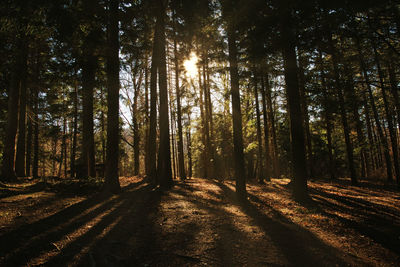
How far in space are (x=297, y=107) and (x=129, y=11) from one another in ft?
32.0

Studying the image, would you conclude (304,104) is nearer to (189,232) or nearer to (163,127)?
(163,127)

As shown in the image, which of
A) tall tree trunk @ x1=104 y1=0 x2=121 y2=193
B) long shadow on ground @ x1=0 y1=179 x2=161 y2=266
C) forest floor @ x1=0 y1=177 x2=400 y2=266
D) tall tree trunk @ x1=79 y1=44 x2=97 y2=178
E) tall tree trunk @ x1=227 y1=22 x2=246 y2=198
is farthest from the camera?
→ tall tree trunk @ x1=79 y1=44 x2=97 y2=178

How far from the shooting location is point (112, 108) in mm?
9359

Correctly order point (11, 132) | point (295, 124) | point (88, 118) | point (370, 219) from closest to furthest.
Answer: point (370, 219)
point (295, 124)
point (11, 132)
point (88, 118)

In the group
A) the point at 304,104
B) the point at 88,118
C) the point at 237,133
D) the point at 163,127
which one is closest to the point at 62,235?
the point at 237,133

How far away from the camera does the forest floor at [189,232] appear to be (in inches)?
146

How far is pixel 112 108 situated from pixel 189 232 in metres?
6.71

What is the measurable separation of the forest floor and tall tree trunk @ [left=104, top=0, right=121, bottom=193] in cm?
122

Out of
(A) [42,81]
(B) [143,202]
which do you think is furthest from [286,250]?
(A) [42,81]

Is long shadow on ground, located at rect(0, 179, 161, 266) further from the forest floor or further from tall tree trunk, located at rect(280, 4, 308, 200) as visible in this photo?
tall tree trunk, located at rect(280, 4, 308, 200)

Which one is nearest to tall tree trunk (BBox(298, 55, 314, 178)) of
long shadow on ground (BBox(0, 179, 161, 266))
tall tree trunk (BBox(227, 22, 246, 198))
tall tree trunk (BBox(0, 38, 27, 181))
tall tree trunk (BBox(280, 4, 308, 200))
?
tall tree trunk (BBox(280, 4, 308, 200))

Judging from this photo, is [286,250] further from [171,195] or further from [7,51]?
[7,51]

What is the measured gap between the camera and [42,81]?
12.4 m

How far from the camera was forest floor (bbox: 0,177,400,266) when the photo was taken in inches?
146
